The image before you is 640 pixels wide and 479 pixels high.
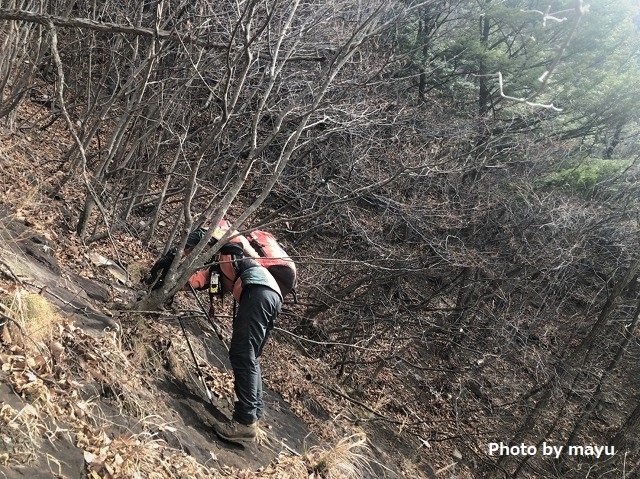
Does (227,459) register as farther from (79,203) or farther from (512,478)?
(512,478)

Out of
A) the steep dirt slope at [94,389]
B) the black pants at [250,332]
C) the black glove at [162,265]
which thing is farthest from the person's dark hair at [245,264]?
the steep dirt slope at [94,389]

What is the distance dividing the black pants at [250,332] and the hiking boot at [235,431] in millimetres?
218

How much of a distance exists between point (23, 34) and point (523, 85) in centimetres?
1019

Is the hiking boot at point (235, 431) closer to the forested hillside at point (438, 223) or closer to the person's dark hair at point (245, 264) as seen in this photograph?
the person's dark hair at point (245, 264)

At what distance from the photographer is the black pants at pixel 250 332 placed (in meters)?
4.19

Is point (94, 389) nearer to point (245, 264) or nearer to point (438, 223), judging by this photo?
point (245, 264)

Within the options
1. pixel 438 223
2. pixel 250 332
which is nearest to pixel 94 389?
pixel 250 332

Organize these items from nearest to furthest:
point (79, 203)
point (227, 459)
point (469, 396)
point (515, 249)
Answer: point (227, 459) → point (79, 203) → point (515, 249) → point (469, 396)

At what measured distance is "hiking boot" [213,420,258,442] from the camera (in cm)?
427

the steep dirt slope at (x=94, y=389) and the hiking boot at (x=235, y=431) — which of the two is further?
the hiking boot at (x=235, y=431)

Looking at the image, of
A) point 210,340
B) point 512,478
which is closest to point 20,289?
point 210,340

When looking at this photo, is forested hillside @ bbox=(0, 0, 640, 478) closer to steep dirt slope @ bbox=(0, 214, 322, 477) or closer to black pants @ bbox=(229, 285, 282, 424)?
steep dirt slope @ bbox=(0, 214, 322, 477)

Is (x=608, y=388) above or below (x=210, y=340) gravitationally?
below

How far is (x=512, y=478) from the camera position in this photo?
31.3 ft
